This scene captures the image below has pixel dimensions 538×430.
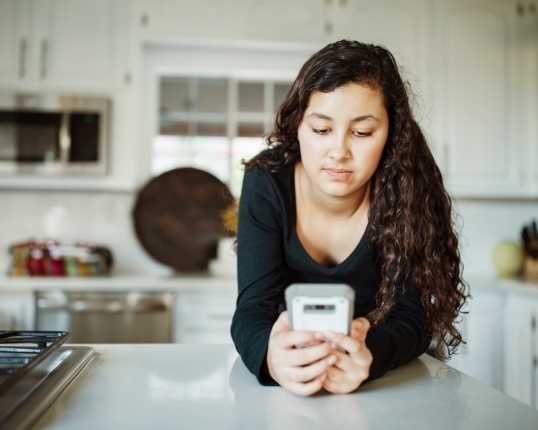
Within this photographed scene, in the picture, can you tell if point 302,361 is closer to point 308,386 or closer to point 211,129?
point 308,386

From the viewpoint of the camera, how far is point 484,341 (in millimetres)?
2389

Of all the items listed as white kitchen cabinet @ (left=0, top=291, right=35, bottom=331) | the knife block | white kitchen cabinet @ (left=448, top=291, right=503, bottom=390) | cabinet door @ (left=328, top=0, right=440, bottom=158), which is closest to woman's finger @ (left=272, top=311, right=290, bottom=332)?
white kitchen cabinet @ (left=0, top=291, right=35, bottom=331)

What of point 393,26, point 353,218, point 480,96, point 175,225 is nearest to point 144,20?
point 175,225

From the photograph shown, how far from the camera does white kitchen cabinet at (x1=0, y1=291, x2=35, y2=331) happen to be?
2164mm

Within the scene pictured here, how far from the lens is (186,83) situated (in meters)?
2.83

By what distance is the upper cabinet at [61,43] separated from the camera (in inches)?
96.3

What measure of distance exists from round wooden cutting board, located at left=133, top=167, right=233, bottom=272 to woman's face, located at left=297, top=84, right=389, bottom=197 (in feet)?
6.03

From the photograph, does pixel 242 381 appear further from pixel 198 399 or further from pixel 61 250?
pixel 61 250

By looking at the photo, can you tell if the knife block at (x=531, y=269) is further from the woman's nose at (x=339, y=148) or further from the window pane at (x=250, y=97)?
the woman's nose at (x=339, y=148)

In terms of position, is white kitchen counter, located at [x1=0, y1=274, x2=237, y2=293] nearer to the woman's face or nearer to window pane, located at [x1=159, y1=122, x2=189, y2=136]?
window pane, located at [x1=159, y1=122, x2=189, y2=136]

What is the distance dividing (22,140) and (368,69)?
82.4 inches

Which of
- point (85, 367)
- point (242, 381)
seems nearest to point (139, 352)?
point (85, 367)

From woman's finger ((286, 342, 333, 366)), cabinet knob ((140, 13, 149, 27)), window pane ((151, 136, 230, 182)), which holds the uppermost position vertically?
cabinet knob ((140, 13, 149, 27))

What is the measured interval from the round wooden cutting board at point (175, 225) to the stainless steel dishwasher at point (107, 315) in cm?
44
